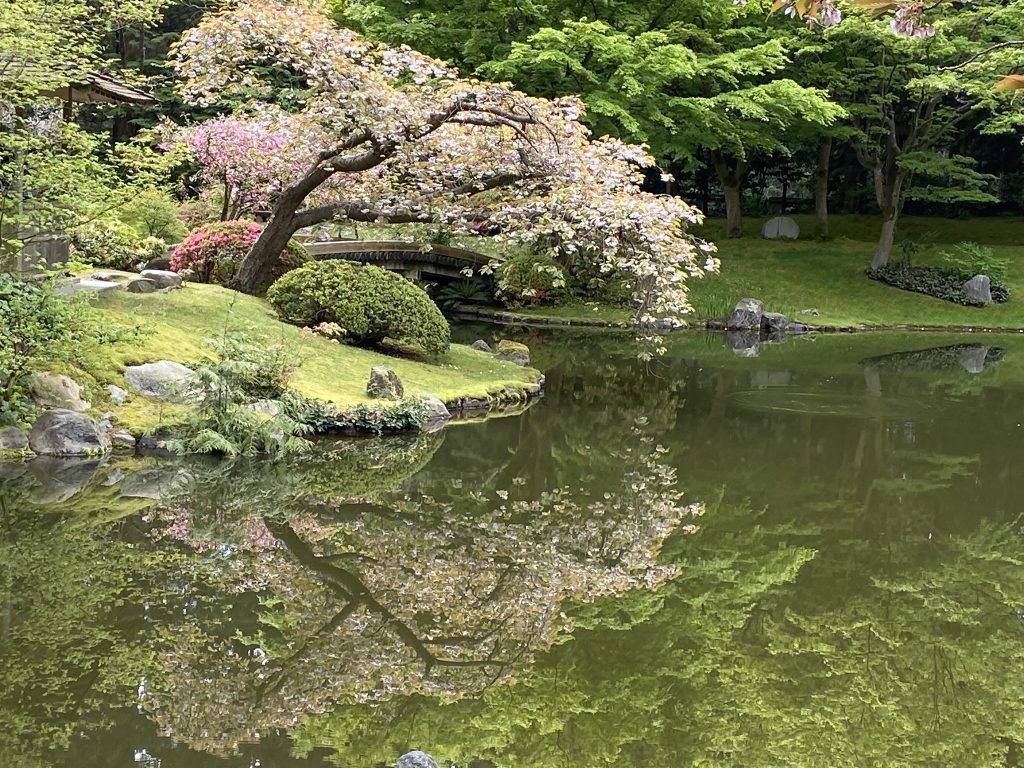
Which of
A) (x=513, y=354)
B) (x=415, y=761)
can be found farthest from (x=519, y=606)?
(x=513, y=354)

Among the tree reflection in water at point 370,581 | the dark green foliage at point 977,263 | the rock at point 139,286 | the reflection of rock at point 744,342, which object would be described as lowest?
the reflection of rock at point 744,342

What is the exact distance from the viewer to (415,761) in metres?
3.64

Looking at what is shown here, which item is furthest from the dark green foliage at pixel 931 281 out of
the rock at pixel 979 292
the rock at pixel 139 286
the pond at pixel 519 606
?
the rock at pixel 139 286

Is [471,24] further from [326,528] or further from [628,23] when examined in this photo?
[326,528]

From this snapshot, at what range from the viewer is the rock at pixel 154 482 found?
295 inches

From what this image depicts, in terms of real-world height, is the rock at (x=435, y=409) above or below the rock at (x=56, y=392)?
below

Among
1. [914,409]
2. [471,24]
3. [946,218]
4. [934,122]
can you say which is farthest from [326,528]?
[946,218]

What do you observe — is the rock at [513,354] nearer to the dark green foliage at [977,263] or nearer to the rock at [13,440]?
the rock at [13,440]

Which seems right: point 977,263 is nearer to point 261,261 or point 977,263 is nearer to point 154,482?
point 261,261

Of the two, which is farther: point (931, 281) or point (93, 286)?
point (931, 281)

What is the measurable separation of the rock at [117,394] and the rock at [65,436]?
0.61m

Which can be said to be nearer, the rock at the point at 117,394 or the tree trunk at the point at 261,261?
Answer: the rock at the point at 117,394

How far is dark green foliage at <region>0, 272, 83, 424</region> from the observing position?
8.30m

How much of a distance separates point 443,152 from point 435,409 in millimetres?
3674
